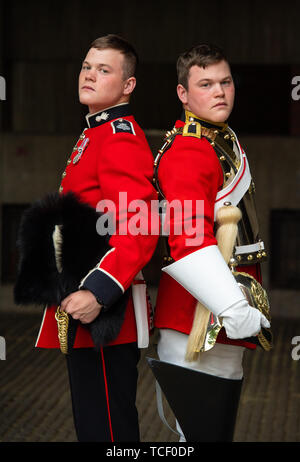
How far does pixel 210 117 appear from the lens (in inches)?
106

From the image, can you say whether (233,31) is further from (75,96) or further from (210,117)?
(210,117)

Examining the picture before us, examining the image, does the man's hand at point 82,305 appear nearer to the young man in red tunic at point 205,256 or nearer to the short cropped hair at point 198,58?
the young man in red tunic at point 205,256

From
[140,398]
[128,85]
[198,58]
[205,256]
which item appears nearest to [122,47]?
[128,85]

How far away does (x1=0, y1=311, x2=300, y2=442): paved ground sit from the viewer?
4953mm

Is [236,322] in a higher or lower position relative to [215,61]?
lower

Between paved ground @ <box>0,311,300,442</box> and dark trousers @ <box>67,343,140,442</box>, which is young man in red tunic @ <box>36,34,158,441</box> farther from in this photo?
paved ground @ <box>0,311,300,442</box>

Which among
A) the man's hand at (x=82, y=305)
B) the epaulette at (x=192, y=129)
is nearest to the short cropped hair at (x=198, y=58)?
the epaulette at (x=192, y=129)

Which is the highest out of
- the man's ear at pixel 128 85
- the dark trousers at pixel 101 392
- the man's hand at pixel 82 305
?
the man's ear at pixel 128 85

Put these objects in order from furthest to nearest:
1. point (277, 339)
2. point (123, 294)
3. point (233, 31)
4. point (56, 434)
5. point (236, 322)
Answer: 1. point (233, 31)
2. point (277, 339)
3. point (56, 434)
4. point (123, 294)
5. point (236, 322)

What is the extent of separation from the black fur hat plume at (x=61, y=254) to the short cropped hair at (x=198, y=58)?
0.57 m

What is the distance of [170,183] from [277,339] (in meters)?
5.34

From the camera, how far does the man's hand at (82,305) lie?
2.52m

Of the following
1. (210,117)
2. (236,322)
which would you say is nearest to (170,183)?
(210,117)

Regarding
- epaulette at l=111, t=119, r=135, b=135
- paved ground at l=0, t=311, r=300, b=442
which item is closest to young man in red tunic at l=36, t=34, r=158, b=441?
epaulette at l=111, t=119, r=135, b=135
